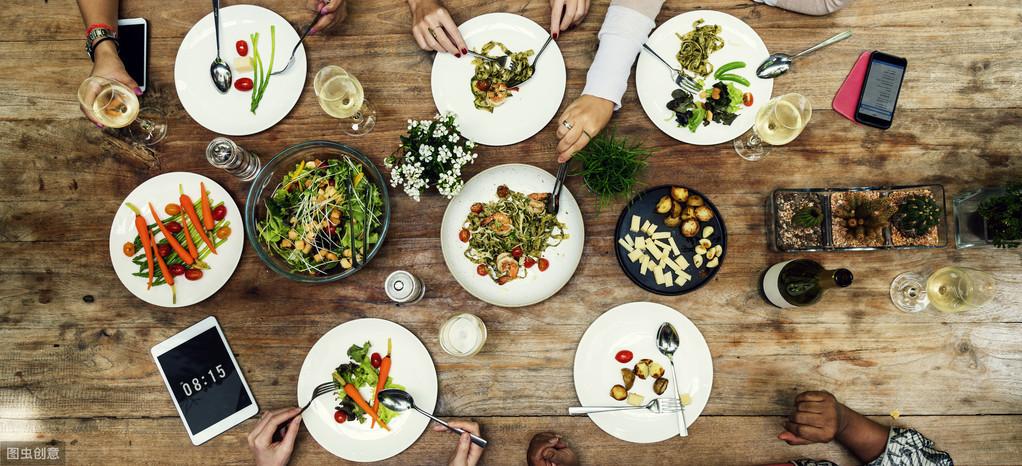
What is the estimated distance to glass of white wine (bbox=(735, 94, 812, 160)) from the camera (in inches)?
74.8

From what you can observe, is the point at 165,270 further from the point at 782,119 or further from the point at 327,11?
the point at 782,119

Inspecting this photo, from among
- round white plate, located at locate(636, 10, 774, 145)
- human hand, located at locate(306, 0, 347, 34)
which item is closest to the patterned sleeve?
round white plate, located at locate(636, 10, 774, 145)

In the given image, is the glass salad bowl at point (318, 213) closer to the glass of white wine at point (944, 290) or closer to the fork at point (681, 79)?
the fork at point (681, 79)

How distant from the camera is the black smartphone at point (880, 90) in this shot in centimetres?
203

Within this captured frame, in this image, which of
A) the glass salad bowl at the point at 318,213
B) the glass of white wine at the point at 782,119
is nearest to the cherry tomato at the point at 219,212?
the glass salad bowl at the point at 318,213

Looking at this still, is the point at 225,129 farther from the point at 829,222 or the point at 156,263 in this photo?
the point at 829,222

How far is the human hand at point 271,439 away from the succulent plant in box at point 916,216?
2525 mm

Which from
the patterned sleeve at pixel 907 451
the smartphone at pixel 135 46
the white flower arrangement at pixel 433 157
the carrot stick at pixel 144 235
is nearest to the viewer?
the white flower arrangement at pixel 433 157

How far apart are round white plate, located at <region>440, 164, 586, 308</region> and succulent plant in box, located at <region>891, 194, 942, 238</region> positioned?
4.02ft

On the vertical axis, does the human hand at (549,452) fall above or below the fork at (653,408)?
below

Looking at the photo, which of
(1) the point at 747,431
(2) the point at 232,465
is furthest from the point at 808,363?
(2) the point at 232,465

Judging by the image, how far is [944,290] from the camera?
6.38 ft

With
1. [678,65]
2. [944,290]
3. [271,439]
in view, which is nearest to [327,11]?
[678,65]

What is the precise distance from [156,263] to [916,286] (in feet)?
10.4
